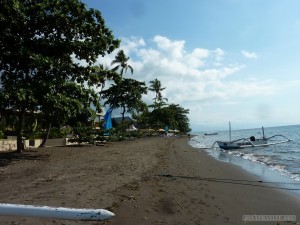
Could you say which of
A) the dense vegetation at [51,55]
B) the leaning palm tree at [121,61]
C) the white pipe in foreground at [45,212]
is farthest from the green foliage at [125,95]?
the white pipe in foreground at [45,212]

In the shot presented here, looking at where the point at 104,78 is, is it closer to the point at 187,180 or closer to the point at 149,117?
the point at 187,180

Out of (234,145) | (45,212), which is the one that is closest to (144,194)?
(45,212)

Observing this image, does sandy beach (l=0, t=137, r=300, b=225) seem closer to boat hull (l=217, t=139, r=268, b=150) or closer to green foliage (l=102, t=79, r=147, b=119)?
boat hull (l=217, t=139, r=268, b=150)

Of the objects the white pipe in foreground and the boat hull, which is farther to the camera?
the boat hull

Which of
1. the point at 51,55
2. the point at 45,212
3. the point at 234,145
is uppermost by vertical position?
the point at 51,55

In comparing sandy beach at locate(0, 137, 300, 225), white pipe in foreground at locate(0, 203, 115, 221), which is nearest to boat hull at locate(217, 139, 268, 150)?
sandy beach at locate(0, 137, 300, 225)

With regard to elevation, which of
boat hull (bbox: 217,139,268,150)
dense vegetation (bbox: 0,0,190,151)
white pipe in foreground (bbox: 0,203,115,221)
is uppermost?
dense vegetation (bbox: 0,0,190,151)

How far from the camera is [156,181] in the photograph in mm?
10609

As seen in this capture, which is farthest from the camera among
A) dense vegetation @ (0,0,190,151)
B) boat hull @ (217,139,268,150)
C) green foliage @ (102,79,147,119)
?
green foliage @ (102,79,147,119)

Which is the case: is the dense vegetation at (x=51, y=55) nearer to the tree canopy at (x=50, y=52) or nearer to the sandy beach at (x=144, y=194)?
the tree canopy at (x=50, y=52)

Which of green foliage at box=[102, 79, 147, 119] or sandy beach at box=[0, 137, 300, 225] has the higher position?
green foliage at box=[102, 79, 147, 119]

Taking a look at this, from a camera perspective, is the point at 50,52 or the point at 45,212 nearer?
the point at 45,212

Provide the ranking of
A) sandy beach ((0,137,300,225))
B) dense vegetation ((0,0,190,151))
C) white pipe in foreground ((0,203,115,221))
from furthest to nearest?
dense vegetation ((0,0,190,151))
sandy beach ((0,137,300,225))
white pipe in foreground ((0,203,115,221))

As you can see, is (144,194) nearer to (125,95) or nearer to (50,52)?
(50,52)
